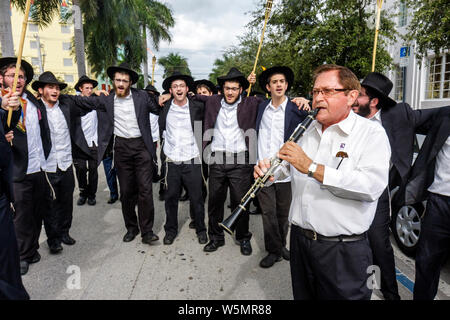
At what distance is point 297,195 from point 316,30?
1207 cm

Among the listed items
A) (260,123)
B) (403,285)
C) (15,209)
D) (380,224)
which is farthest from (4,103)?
(403,285)

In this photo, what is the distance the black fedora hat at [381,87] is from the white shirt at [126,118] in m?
2.94

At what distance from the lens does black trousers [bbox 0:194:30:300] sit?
7.54 feet

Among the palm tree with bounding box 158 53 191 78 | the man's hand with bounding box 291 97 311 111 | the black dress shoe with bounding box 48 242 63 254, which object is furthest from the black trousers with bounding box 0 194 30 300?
the palm tree with bounding box 158 53 191 78

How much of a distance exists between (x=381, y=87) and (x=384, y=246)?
59.0 inches

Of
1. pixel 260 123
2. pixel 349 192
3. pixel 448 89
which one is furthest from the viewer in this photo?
pixel 448 89

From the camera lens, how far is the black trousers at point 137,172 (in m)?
4.46

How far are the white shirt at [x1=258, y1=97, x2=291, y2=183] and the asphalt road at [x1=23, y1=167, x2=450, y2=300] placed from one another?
1.22 metres

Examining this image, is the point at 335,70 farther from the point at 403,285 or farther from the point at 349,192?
the point at 403,285

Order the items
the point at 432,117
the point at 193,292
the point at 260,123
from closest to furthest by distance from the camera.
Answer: the point at 432,117, the point at 193,292, the point at 260,123

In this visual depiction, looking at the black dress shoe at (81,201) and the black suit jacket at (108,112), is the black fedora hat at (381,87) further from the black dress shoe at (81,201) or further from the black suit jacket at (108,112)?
the black dress shoe at (81,201)

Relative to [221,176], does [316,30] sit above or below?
above

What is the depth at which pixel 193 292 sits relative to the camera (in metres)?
3.19

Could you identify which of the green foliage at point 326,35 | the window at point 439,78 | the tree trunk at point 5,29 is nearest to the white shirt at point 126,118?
the tree trunk at point 5,29
